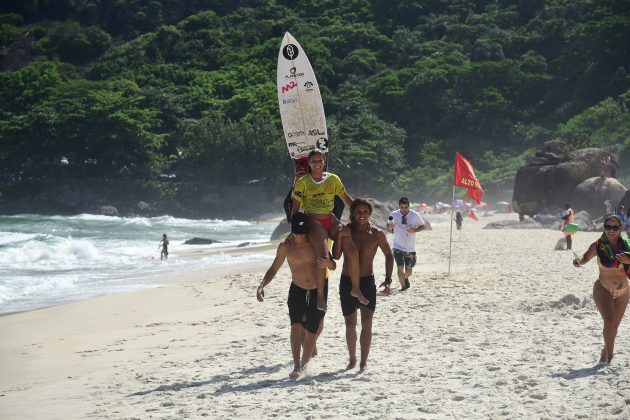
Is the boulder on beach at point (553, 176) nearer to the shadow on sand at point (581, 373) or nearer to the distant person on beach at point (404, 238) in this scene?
the distant person on beach at point (404, 238)

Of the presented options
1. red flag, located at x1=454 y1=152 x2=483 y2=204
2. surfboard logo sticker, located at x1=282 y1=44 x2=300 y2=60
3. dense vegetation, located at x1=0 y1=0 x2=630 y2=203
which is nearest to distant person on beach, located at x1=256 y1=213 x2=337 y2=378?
surfboard logo sticker, located at x1=282 y1=44 x2=300 y2=60

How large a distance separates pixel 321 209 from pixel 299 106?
2381mm

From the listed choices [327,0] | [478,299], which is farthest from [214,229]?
[327,0]

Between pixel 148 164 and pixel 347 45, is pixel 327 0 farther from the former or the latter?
pixel 148 164

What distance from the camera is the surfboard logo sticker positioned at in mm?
9086

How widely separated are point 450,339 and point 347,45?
67485 mm

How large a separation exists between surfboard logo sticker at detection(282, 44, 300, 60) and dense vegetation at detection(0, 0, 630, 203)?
35.6m

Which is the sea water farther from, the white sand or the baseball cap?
the baseball cap

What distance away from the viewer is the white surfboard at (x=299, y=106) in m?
8.73

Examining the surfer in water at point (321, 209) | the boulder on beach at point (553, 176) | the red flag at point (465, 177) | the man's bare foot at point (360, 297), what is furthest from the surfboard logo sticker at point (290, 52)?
the boulder on beach at point (553, 176)

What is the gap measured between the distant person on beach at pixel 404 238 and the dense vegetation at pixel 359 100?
33.0 m

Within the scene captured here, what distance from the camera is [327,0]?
85625 mm

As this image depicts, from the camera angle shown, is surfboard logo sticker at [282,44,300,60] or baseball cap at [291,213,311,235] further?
surfboard logo sticker at [282,44,300,60]

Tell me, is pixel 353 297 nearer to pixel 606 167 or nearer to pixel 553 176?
pixel 606 167
